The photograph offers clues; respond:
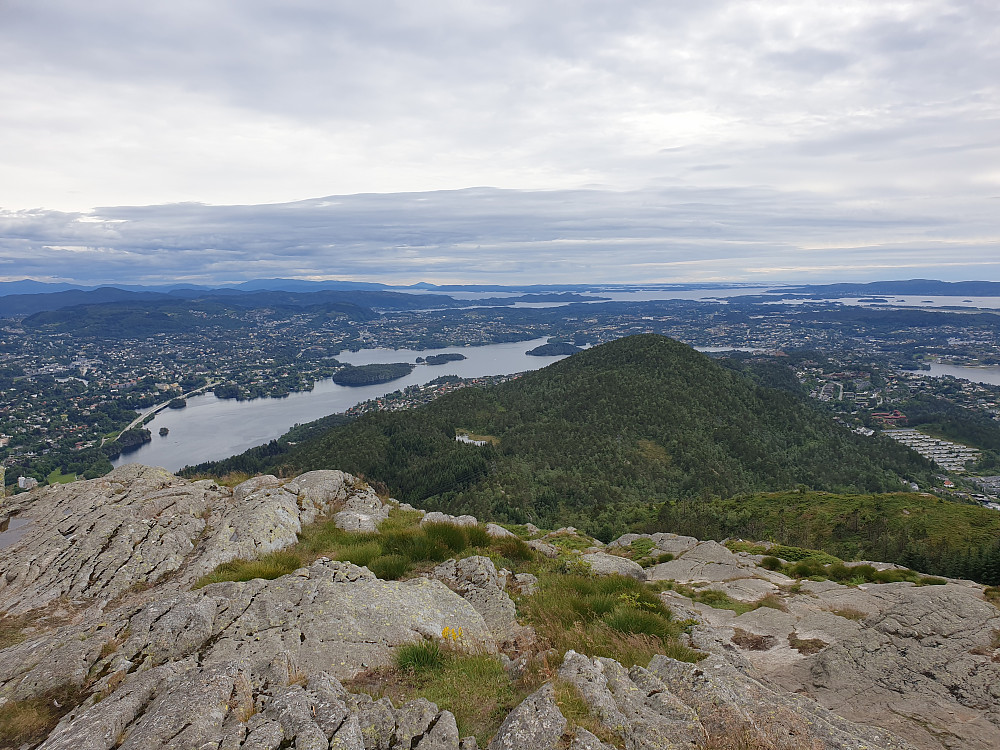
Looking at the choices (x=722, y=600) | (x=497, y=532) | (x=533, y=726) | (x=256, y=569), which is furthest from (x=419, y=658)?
(x=722, y=600)

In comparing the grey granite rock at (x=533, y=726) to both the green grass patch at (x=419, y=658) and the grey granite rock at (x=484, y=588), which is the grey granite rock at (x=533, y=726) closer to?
the green grass patch at (x=419, y=658)

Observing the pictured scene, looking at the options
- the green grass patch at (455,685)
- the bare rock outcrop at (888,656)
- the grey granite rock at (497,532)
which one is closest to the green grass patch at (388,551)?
the grey granite rock at (497,532)

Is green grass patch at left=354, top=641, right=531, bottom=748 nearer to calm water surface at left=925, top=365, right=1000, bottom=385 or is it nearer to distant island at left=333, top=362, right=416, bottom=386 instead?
distant island at left=333, top=362, right=416, bottom=386

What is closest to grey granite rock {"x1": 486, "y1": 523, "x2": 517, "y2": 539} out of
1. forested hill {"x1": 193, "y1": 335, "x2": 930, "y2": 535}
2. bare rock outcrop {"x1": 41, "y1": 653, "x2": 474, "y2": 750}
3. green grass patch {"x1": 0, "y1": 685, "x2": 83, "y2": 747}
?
bare rock outcrop {"x1": 41, "y1": 653, "x2": 474, "y2": 750}

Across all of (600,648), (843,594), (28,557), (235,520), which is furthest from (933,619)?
(28,557)

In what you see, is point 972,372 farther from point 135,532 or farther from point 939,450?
point 135,532

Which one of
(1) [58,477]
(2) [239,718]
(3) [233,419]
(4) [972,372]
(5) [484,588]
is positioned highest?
(2) [239,718]

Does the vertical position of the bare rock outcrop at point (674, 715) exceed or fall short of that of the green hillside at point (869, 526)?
it exceeds it
